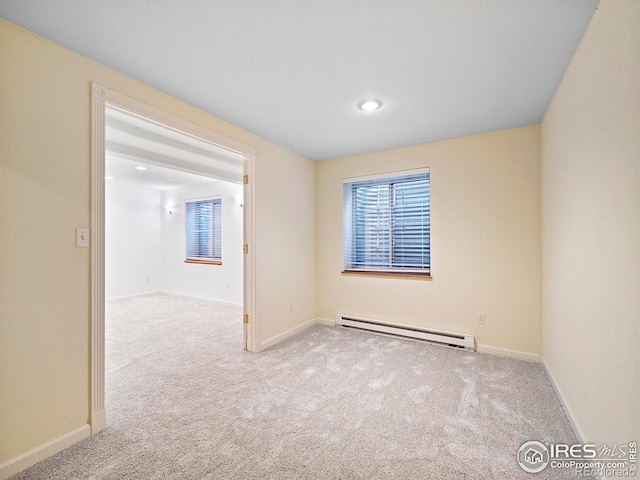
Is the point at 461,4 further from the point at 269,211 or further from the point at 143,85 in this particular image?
the point at 269,211

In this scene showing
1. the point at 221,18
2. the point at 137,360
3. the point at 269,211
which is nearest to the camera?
the point at 221,18

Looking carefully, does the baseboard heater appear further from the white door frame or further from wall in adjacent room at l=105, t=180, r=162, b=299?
wall in adjacent room at l=105, t=180, r=162, b=299

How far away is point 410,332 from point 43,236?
337cm

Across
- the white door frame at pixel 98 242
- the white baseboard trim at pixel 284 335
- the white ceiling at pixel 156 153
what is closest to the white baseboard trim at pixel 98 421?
the white door frame at pixel 98 242

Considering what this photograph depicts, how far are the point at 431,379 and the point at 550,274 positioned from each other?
1357 millimetres

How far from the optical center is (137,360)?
2.87 meters

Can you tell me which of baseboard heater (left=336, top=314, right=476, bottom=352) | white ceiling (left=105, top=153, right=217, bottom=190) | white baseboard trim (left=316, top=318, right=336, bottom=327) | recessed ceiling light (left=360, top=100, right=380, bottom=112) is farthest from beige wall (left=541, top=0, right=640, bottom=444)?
white ceiling (left=105, top=153, right=217, bottom=190)

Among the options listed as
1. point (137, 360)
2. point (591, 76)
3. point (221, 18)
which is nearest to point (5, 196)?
point (221, 18)

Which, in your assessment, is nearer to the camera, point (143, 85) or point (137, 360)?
point (143, 85)

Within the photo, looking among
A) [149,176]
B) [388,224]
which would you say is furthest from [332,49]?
[149,176]

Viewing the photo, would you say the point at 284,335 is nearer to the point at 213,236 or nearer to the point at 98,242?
the point at 98,242

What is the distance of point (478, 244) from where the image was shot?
121 inches

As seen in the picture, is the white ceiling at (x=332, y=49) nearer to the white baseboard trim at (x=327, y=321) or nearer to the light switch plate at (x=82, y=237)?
the light switch plate at (x=82, y=237)

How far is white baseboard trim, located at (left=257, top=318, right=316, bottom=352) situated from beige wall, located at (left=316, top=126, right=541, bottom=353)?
772 millimetres
